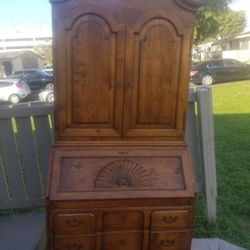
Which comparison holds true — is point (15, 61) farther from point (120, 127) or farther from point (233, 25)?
point (120, 127)

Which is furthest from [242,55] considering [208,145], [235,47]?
[208,145]

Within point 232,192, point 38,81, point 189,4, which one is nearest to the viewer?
point 189,4

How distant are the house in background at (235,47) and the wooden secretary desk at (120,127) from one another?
112 ft

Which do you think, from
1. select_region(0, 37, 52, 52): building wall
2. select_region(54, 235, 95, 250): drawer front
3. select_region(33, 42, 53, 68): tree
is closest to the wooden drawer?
select_region(54, 235, 95, 250): drawer front

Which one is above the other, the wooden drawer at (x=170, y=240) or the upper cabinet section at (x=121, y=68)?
the upper cabinet section at (x=121, y=68)

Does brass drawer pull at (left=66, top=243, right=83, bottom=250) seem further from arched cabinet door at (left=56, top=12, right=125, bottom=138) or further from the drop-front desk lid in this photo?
arched cabinet door at (left=56, top=12, right=125, bottom=138)

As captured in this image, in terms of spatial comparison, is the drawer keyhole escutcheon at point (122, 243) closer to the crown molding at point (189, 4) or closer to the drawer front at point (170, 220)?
the drawer front at point (170, 220)

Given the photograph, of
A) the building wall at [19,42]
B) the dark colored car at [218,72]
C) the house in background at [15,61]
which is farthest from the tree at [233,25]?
the building wall at [19,42]

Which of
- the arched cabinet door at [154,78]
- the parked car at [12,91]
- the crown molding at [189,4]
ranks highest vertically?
the crown molding at [189,4]

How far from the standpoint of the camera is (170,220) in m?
2.79

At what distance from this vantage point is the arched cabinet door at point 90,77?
2.62 meters

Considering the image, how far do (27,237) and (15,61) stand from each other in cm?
3975

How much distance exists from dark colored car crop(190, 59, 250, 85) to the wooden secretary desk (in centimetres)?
1526

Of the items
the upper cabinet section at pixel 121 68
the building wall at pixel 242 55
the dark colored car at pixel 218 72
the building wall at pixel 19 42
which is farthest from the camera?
the building wall at pixel 19 42
